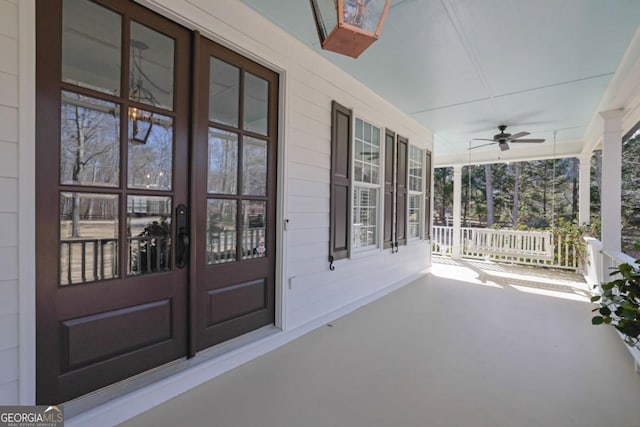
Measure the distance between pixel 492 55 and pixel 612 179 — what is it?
2.24m

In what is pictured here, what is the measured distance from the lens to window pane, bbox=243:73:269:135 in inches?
100

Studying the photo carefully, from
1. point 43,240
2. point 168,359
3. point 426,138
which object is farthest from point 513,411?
point 426,138

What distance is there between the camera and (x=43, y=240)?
1.55 m

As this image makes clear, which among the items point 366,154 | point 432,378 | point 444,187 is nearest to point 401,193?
point 366,154

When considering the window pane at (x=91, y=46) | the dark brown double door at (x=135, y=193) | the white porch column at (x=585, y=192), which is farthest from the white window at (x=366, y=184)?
the white porch column at (x=585, y=192)

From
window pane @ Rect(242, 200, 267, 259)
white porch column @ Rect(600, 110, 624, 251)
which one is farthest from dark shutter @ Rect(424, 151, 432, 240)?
window pane @ Rect(242, 200, 267, 259)

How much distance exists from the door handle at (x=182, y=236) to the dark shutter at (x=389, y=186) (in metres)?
3.02

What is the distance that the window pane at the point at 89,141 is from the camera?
5.36 ft

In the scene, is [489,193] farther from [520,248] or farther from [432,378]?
[432,378]

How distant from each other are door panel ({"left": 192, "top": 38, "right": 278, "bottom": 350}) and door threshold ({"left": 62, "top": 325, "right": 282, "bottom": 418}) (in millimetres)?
67

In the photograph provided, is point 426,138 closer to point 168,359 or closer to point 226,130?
point 226,130

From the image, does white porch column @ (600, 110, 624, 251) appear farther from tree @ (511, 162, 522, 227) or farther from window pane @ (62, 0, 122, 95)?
tree @ (511, 162, 522, 227)

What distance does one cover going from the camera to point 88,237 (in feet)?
5.66
